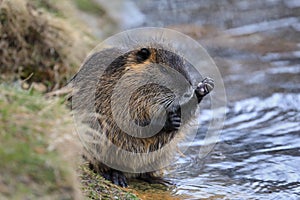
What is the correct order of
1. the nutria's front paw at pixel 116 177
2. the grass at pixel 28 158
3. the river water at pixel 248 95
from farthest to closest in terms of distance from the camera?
the river water at pixel 248 95
the nutria's front paw at pixel 116 177
the grass at pixel 28 158

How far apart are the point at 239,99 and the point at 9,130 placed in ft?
15.5

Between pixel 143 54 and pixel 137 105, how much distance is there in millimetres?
394

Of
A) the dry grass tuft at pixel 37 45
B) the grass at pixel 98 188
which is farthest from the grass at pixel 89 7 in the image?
the grass at pixel 98 188

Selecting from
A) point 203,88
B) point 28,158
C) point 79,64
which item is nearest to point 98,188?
point 203,88

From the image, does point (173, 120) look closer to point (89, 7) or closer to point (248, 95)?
point (248, 95)

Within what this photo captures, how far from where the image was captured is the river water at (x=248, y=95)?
5.75m

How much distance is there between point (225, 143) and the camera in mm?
6781

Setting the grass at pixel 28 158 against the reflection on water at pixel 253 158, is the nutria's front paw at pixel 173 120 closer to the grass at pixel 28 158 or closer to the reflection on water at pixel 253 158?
the reflection on water at pixel 253 158

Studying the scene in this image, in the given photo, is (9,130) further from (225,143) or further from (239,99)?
(239,99)

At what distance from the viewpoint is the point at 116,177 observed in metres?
5.43

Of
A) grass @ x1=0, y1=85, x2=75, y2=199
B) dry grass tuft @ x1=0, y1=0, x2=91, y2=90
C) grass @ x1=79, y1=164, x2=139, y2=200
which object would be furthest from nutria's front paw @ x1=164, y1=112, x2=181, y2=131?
dry grass tuft @ x1=0, y1=0, x2=91, y2=90

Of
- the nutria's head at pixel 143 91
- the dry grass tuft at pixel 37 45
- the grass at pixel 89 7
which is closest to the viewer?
the nutria's head at pixel 143 91

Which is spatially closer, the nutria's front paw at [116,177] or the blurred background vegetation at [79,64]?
the blurred background vegetation at [79,64]

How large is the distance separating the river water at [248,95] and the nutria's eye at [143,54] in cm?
104
